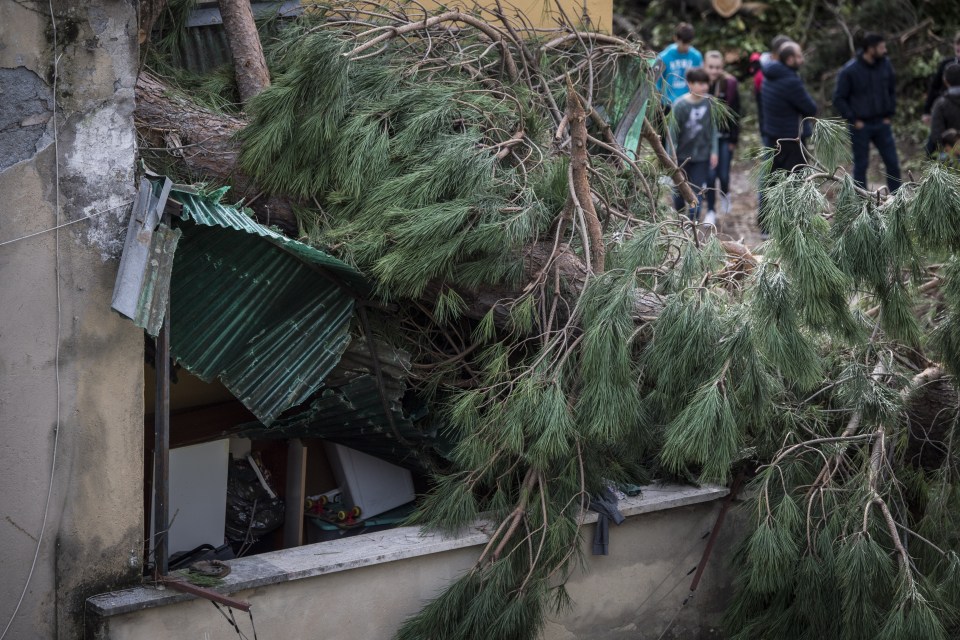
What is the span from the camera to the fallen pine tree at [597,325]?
371cm

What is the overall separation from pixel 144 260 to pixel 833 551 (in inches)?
108

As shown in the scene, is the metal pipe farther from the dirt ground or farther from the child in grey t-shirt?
the dirt ground

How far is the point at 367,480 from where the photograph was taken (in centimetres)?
486

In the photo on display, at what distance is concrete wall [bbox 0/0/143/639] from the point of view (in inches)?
129

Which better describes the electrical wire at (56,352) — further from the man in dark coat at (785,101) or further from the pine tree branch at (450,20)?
the man in dark coat at (785,101)

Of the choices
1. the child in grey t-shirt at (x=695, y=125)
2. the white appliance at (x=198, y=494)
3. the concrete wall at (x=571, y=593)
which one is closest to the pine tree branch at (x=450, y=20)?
the white appliance at (x=198, y=494)

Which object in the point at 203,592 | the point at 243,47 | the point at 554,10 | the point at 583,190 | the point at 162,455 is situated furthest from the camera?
the point at 554,10

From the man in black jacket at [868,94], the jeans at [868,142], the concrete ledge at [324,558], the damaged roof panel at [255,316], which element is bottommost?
the concrete ledge at [324,558]

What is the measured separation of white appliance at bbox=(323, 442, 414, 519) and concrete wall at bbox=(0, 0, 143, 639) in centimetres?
144

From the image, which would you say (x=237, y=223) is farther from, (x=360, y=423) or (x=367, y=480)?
(x=367, y=480)

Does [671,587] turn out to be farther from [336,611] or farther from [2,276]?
[2,276]

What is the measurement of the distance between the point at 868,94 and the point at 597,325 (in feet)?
18.5

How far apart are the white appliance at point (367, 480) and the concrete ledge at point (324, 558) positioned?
61cm

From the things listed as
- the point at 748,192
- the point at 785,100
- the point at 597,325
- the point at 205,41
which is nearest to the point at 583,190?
the point at 597,325
